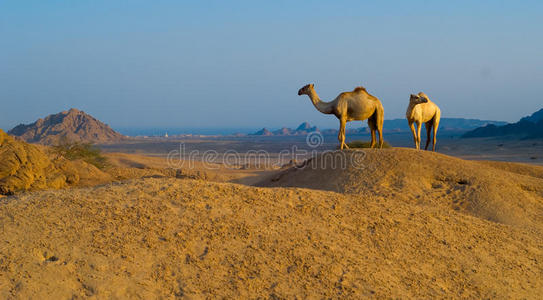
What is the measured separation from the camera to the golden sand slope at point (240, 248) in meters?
4.07

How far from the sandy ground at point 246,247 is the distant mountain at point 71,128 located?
136 feet

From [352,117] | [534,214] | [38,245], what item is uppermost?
[352,117]

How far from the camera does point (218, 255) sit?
4496 mm

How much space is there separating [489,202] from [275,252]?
17.5 feet

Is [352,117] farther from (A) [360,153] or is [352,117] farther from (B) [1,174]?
(B) [1,174]

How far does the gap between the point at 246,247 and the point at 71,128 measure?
48.7 m

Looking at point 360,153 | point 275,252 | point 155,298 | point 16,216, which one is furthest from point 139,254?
point 360,153

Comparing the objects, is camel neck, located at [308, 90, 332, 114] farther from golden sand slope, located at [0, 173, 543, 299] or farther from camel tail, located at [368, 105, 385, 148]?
golden sand slope, located at [0, 173, 543, 299]

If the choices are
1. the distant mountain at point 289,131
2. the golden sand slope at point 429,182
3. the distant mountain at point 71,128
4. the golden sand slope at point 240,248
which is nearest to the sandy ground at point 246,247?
the golden sand slope at point 240,248

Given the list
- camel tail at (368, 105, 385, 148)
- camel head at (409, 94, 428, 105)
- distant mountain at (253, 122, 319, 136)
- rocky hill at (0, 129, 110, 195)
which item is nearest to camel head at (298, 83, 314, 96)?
camel tail at (368, 105, 385, 148)

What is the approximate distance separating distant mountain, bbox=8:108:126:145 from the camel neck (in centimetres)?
3812

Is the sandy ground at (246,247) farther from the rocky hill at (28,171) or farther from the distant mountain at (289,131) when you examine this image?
the distant mountain at (289,131)

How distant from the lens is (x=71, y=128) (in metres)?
47.9

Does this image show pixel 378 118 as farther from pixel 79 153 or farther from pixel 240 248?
pixel 79 153
